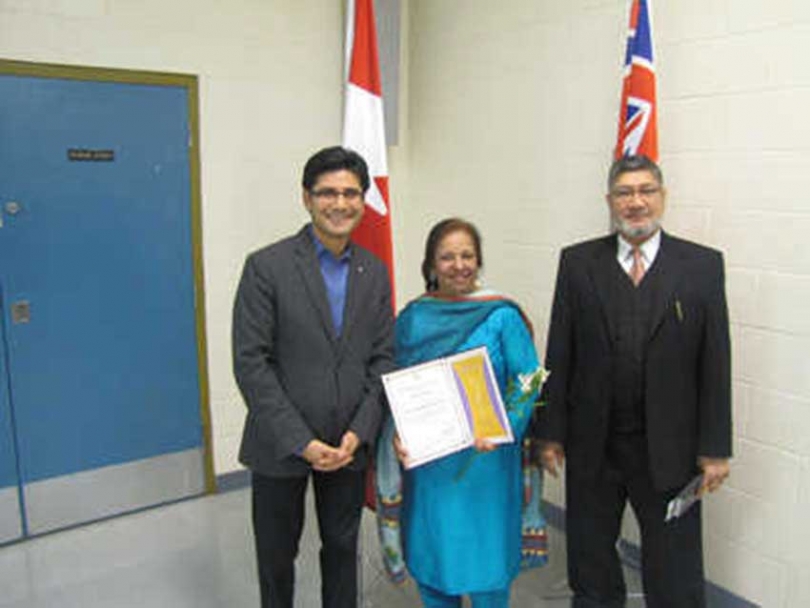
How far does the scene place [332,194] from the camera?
1.80 m

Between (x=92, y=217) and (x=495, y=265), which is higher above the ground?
(x=92, y=217)

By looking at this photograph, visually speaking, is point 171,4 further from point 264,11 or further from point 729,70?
point 729,70

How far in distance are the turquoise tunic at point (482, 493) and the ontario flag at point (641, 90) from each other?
31.8 inches

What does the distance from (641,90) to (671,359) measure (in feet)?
3.30

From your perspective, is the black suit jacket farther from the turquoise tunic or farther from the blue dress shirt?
the blue dress shirt

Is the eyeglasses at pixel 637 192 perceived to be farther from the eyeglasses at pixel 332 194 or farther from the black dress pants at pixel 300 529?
the black dress pants at pixel 300 529

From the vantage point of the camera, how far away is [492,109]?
3156mm

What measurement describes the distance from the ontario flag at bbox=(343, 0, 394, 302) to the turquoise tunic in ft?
2.74

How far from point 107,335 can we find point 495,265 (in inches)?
70.0

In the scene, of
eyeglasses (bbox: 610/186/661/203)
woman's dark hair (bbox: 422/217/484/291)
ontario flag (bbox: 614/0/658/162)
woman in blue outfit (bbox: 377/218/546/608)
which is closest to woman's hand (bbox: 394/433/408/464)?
woman in blue outfit (bbox: 377/218/546/608)

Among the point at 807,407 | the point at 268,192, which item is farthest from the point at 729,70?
the point at 268,192

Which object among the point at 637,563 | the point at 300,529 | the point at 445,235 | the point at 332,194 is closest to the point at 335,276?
the point at 332,194

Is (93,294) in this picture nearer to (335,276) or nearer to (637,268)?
(335,276)

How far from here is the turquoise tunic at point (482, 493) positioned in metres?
1.94
